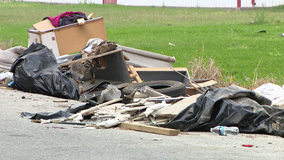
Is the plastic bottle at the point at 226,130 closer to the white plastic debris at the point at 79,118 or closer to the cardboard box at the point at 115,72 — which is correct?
the white plastic debris at the point at 79,118

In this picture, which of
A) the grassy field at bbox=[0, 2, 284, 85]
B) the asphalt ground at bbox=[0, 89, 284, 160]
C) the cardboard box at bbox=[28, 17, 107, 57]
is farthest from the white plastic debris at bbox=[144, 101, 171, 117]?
Result: the cardboard box at bbox=[28, 17, 107, 57]

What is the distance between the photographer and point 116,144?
14.7 ft

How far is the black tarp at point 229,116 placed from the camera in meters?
5.32

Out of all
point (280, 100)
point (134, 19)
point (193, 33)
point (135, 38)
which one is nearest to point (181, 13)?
point (134, 19)

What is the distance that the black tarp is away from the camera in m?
5.32

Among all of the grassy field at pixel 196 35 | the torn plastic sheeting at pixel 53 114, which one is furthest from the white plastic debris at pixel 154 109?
the grassy field at pixel 196 35

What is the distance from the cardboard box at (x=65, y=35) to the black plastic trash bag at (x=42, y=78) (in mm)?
2044

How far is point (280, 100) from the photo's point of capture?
7.20 m

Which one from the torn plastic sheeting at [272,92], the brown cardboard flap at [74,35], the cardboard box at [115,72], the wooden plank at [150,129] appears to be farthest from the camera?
the brown cardboard flap at [74,35]

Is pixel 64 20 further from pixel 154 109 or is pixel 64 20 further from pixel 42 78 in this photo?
pixel 154 109

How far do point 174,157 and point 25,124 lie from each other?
2409 mm

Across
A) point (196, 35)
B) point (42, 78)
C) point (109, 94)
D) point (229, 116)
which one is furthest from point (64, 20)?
point (196, 35)

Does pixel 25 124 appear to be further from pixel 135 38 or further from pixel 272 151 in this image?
pixel 135 38

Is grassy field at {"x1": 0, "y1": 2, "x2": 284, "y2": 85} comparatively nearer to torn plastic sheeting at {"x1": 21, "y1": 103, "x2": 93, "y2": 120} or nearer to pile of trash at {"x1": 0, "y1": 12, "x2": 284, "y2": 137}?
pile of trash at {"x1": 0, "y1": 12, "x2": 284, "y2": 137}
